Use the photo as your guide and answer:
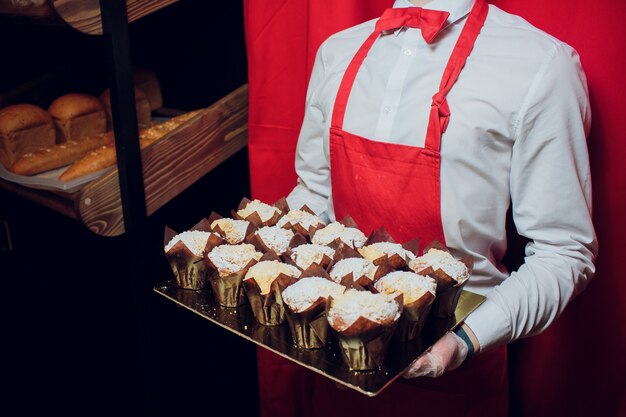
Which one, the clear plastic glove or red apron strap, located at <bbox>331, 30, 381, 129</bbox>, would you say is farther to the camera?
red apron strap, located at <bbox>331, 30, 381, 129</bbox>

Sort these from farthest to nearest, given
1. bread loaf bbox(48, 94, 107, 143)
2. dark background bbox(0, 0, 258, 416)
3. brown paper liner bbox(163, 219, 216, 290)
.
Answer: dark background bbox(0, 0, 258, 416) < bread loaf bbox(48, 94, 107, 143) < brown paper liner bbox(163, 219, 216, 290)

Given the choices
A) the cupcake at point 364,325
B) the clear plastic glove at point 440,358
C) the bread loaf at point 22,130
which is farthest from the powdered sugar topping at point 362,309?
the bread loaf at point 22,130

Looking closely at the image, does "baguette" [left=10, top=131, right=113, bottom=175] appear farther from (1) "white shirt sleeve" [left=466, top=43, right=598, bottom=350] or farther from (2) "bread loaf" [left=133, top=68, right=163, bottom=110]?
(1) "white shirt sleeve" [left=466, top=43, right=598, bottom=350]

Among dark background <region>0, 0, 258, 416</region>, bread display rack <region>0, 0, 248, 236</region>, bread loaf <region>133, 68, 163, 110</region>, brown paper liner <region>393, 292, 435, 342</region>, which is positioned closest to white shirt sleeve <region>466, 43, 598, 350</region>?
brown paper liner <region>393, 292, 435, 342</region>

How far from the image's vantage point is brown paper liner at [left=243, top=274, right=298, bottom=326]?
1.08 meters

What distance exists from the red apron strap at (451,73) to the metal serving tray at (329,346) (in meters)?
0.34

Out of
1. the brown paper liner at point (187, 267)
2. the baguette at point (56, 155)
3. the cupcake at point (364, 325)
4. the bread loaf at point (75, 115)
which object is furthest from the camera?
the bread loaf at point (75, 115)

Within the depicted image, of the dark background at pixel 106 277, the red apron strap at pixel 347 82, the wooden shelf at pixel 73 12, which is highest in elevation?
the wooden shelf at pixel 73 12

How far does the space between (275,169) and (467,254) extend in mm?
806

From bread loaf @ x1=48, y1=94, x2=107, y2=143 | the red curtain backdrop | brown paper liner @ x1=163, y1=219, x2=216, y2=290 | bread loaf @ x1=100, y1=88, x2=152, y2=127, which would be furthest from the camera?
bread loaf @ x1=100, y1=88, x2=152, y2=127

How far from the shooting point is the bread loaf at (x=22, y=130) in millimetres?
1699

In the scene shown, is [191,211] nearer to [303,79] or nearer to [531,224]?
[303,79]

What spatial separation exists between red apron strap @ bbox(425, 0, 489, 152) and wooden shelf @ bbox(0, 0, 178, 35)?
0.79 meters

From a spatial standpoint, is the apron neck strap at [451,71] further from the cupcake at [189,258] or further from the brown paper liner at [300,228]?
the cupcake at [189,258]
